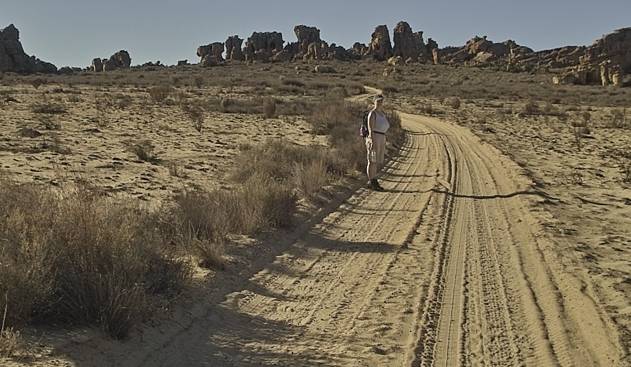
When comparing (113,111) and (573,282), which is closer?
(573,282)

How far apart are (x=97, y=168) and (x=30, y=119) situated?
1211cm

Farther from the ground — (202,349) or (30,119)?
(30,119)

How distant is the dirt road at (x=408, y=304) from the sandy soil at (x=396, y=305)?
0.6 inches

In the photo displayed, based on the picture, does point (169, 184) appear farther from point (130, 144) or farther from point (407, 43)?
point (407, 43)

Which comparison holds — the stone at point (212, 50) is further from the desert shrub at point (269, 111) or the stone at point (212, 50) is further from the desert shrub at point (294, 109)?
the desert shrub at point (269, 111)

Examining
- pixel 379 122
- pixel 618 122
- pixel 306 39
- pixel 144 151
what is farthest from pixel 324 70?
pixel 379 122

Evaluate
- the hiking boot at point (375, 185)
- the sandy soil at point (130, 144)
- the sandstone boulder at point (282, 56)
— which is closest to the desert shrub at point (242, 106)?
the sandy soil at point (130, 144)

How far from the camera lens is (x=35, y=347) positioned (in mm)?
4520

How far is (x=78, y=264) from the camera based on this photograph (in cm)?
536

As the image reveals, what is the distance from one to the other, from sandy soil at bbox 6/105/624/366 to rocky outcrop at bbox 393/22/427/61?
403 ft

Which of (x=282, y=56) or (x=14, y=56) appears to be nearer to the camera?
(x=14, y=56)

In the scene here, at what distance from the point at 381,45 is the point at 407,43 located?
19.3ft

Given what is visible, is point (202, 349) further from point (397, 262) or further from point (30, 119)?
point (30, 119)

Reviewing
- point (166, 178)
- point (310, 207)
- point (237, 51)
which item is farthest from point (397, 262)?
point (237, 51)
